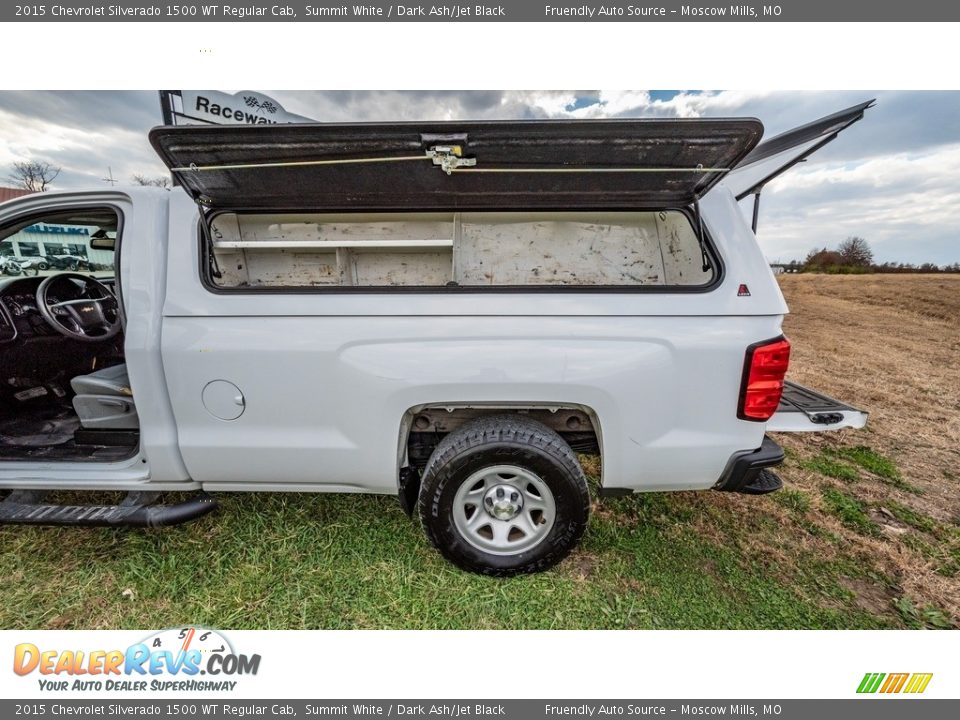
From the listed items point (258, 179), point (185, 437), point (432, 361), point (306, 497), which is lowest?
point (306, 497)

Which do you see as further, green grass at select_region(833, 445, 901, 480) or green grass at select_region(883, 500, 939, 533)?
green grass at select_region(833, 445, 901, 480)

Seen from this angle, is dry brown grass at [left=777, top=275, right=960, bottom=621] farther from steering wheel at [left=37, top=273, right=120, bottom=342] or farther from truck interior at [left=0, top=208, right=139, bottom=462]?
steering wheel at [left=37, top=273, right=120, bottom=342]

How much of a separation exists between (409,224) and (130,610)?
111 inches

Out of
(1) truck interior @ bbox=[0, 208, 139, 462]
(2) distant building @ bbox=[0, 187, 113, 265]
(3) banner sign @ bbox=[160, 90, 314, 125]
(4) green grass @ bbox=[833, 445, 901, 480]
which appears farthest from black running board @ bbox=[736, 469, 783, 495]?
(3) banner sign @ bbox=[160, 90, 314, 125]

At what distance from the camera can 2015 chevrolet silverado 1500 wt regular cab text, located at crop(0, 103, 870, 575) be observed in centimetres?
186

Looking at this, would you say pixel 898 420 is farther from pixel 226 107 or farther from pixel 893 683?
pixel 226 107

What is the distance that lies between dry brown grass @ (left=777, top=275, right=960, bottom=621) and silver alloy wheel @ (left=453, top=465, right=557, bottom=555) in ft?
5.97

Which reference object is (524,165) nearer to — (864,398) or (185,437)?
(185,437)

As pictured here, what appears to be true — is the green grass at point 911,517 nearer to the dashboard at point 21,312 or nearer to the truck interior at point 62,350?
the truck interior at point 62,350

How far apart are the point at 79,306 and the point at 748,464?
4797 millimetres

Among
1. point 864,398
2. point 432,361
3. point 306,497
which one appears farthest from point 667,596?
point 864,398

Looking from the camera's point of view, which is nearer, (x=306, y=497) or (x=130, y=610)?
(x=130, y=610)

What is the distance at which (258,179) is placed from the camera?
6.56 feet

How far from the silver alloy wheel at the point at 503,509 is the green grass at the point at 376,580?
20 cm
